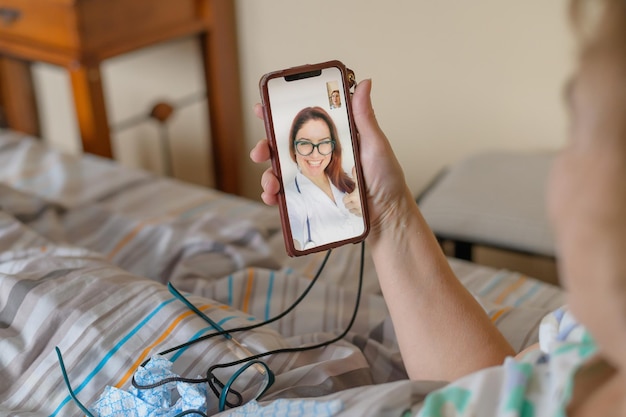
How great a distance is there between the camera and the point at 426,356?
0.72m

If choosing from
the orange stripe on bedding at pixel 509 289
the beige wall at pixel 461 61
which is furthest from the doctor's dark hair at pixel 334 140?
the beige wall at pixel 461 61

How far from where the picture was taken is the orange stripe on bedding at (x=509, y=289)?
105cm

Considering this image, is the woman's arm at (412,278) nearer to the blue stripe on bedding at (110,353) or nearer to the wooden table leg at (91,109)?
the blue stripe on bedding at (110,353)

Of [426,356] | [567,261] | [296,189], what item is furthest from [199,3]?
[567,261]

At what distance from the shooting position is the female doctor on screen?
2.47 feet

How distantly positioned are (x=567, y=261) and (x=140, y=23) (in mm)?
1375

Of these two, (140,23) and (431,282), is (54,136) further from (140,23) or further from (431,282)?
(431,282)

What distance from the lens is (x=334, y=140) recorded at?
0.76 metres

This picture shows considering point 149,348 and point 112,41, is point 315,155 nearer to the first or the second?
point 149,348

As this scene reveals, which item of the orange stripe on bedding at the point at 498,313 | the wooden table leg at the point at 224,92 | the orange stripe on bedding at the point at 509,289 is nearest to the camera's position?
the orange stripe on bedding at the point at 498,313

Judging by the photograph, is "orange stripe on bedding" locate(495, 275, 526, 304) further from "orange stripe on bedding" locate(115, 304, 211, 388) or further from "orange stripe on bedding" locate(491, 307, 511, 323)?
"orange stripe on bedding" locate(115, 304, 211, 388)

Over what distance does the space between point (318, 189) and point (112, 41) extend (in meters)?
0.98

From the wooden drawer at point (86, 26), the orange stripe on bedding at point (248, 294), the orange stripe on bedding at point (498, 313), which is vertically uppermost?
the wooden drawer at point (86, 26)

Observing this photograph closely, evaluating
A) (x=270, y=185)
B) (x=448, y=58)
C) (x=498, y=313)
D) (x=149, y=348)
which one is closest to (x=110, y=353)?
(x=149, y=348)
